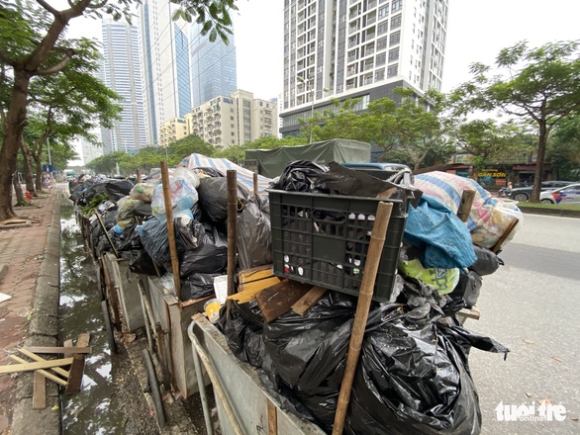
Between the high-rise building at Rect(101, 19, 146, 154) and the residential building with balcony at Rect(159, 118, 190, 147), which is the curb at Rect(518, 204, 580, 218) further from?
the residential building with balcony at Rect(159, 118, 190, 147)

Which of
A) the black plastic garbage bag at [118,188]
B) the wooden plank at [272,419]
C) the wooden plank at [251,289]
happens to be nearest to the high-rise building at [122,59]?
the black plastic garbage bag at [118,188]

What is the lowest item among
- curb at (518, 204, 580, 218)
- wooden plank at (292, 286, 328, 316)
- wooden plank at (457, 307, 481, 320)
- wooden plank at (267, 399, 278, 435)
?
curb at (518, 204, 580, 218)

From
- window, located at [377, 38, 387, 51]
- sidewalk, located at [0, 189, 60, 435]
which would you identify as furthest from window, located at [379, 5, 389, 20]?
sidewalk, located at [0, 189, 60, 435]

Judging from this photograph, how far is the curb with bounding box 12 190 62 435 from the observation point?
183cm

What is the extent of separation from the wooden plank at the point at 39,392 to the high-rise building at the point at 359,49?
29.7 metres

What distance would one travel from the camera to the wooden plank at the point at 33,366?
217cm

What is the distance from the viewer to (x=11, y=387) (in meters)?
2.08

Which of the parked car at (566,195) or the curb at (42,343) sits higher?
the parked car at (566,195)

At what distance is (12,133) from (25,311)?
5939 millimetres

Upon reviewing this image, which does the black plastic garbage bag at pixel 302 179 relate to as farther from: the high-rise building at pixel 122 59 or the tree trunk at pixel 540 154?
the high-rise building at pixel 122 59

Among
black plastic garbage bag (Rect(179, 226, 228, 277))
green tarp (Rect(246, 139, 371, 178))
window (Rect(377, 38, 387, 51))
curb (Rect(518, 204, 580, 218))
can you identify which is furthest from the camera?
window (Rect(377, 38, 387, 51))

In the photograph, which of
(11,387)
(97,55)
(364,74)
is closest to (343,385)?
(11,387)

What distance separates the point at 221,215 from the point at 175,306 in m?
0.76

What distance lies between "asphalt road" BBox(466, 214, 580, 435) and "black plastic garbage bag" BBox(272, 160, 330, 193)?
180 cm
